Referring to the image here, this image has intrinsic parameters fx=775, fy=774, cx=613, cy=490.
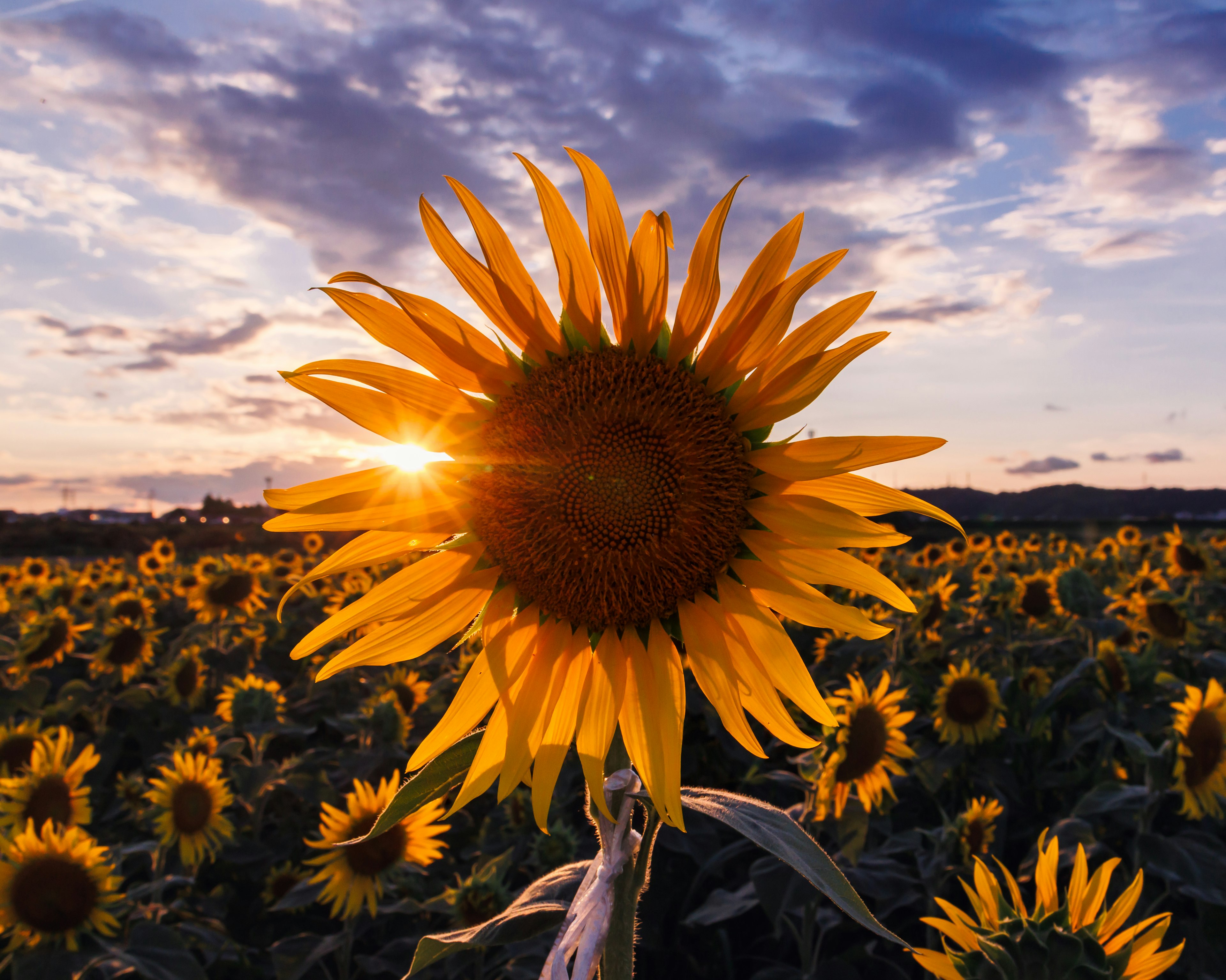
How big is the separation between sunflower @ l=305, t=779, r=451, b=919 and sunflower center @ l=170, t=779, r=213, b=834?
1116mm

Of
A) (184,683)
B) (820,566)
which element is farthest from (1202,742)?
(184,683)

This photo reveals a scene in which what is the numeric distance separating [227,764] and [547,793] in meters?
5.71

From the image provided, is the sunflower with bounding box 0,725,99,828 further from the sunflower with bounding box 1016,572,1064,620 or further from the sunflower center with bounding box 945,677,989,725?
the sunflower with bounding box 1016,572,1064,620

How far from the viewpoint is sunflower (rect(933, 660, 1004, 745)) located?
17.6 ft

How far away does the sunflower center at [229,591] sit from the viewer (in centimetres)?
898

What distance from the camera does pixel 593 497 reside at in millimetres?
1586

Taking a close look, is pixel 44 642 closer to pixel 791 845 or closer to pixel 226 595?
pixel 226 595

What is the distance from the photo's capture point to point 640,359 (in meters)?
1.56

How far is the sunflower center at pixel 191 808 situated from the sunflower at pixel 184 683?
253cm

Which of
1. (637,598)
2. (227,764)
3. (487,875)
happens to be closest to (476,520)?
(637,598)

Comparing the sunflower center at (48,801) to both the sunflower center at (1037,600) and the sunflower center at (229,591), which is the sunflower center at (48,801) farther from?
the sunflower center at (1037,600)

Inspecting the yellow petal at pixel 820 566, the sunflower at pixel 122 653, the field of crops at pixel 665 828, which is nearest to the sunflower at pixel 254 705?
the field of crops at pixel 665 828

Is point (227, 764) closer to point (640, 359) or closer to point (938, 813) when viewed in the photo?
point (938, 813)

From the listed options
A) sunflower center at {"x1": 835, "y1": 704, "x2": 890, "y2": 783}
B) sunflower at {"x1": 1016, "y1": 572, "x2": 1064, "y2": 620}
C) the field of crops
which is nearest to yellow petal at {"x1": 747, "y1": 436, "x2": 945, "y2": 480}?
the field of crops
